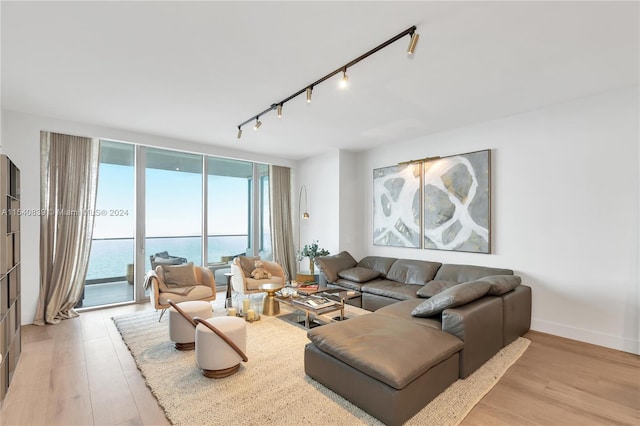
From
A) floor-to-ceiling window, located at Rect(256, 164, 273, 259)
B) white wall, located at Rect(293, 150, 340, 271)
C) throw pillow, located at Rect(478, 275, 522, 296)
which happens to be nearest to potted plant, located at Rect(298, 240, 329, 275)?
white wall, located at Rect(293, 150, 340, 271)

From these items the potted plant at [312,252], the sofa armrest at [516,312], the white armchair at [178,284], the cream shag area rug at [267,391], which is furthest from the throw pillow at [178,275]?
the sofa armrest at [516,312]

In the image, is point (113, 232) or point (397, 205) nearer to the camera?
point (113, 232)

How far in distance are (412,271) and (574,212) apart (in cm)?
210

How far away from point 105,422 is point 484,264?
439cm

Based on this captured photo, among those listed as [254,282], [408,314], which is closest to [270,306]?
[254,282]

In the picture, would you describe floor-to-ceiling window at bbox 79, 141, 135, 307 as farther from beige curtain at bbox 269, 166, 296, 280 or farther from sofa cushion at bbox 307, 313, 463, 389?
sofa cushion at bbox 307, 313, 463, 389

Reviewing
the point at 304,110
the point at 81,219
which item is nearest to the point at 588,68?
the point at 304,110

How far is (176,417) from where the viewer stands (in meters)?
2.07

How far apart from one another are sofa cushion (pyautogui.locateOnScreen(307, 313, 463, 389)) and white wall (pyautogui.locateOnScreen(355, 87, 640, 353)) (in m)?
2.05

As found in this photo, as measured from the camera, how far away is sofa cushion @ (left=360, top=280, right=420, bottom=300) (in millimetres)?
4109

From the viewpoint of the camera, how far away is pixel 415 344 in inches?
89.6

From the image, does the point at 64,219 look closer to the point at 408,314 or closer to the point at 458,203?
the point at 408,314

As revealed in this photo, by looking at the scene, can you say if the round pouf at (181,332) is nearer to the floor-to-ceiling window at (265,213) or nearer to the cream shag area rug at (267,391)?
the cream shag area rug at (267,391)

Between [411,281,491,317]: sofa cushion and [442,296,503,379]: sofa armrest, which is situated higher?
[411,281,491,317]: sofa cushion
